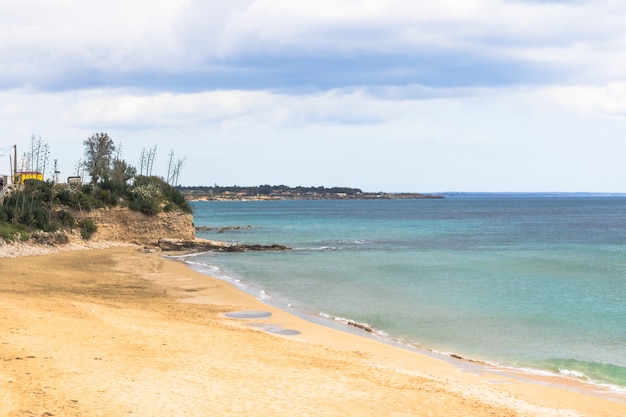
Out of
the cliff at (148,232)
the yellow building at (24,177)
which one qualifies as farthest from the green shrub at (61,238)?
the yellow building at (24,177)

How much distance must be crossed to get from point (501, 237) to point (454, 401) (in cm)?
5802

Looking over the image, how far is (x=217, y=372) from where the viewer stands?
13.7 m

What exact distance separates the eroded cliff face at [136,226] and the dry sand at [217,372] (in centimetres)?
2695

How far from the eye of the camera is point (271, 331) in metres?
19.4

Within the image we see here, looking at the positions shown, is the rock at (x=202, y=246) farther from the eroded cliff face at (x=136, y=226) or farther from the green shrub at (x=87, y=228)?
the green shrub at (x=87, y=228)

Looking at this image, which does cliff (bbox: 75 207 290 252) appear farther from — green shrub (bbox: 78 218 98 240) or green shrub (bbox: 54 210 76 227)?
green shrub (bbox: 54 210 76 227)

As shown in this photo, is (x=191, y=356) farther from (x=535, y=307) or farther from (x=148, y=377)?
(x=535, y=307)

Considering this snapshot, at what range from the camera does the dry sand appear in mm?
11273

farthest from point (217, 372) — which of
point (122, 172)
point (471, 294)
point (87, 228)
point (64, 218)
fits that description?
point (122, 172)

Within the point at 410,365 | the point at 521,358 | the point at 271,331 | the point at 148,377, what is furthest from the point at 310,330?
the point at 148,377

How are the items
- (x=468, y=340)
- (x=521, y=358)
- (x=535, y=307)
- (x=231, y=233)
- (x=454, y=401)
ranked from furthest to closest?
(x=231, y=233) → (x=535, y=307) → (x=468, y=340) → (x=521, y=358) → (x=454, y=401)

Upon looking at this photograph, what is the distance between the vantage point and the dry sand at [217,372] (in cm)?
1127

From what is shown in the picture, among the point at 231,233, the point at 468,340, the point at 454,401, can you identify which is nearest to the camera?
the point at 454,401

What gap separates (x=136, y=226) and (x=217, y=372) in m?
39.0
